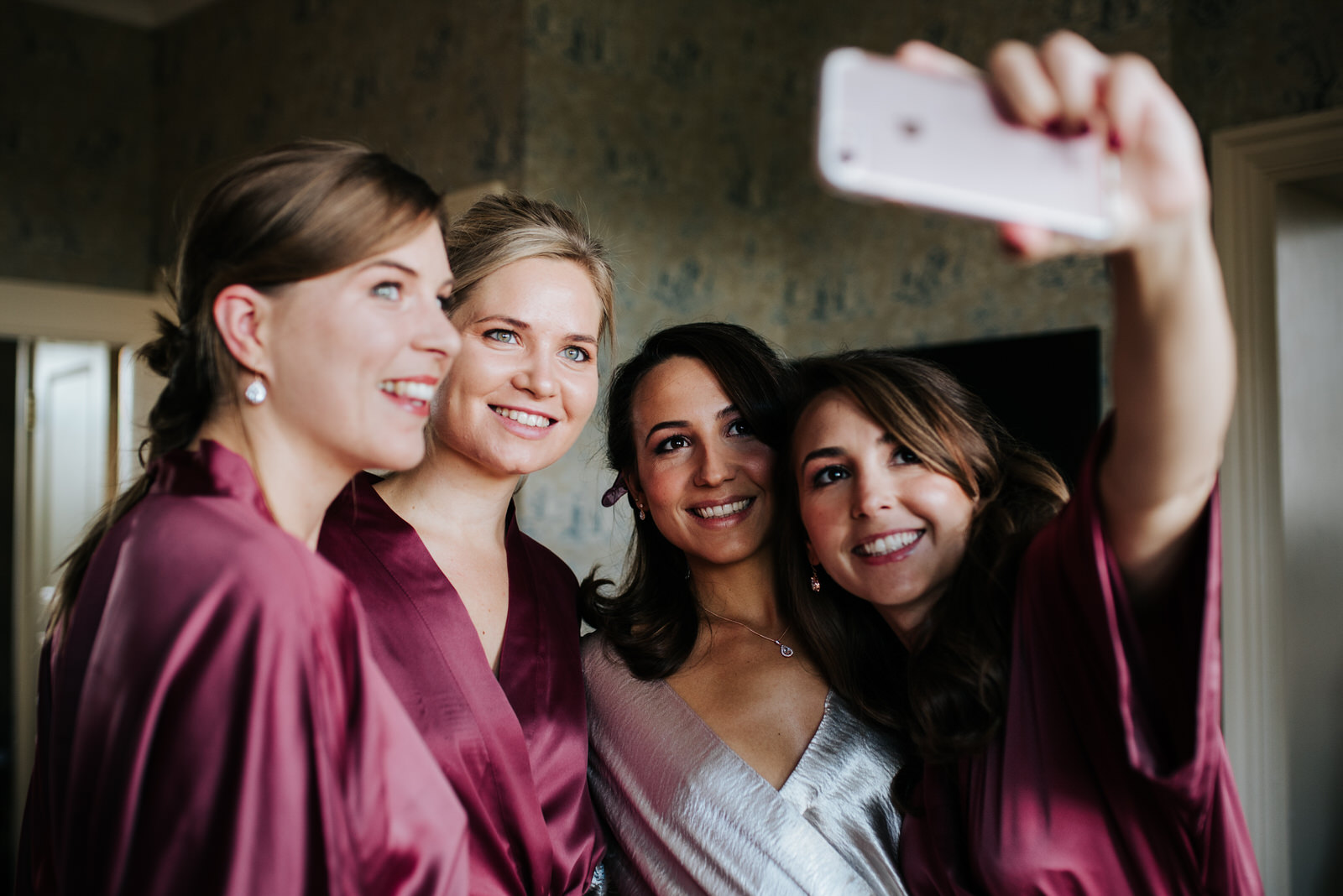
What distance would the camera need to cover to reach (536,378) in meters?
1.48

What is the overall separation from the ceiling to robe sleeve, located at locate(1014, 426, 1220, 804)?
437 cm

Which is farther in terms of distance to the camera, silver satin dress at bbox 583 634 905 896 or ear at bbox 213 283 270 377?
silver satin dress at bbox 583 634 905 896

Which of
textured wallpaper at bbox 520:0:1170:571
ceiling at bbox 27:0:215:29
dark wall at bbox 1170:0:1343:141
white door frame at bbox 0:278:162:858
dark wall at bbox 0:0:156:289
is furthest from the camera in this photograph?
ceiling at bbox 27:0:215:29

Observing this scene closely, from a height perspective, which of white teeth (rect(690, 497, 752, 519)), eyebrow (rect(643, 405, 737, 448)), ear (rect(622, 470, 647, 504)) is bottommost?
white teeth (rect(690, 497, 752, 519))

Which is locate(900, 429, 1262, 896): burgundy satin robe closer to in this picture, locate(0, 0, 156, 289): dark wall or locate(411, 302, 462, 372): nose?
locate(411, 302, 462, 372): nose

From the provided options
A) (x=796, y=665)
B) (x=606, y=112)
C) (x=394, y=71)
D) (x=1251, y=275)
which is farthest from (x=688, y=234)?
(x=796, y=665)

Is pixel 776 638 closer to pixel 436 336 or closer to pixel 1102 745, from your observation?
pixel 1102 745

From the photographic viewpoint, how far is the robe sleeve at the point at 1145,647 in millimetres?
880

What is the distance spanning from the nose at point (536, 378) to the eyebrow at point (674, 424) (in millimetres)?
220

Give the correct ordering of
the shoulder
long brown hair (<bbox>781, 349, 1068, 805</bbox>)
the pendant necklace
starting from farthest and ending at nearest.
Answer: the pendant necklace < long brown hair (<bbox>781, 349, 1068, 805</bbox>) < the shoulder

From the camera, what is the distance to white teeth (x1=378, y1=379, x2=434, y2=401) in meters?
0.96

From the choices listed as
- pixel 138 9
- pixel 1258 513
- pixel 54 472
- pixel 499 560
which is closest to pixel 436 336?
pixel 499 560

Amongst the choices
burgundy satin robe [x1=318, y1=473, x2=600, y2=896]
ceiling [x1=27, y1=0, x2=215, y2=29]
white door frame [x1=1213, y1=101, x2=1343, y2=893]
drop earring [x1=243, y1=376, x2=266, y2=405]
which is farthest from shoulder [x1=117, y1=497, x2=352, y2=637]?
ceiling [x1=27, y1=0, x2=215, y2=29]

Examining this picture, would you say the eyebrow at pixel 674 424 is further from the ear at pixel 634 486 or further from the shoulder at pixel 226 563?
the shoulder at pixel 226 563
